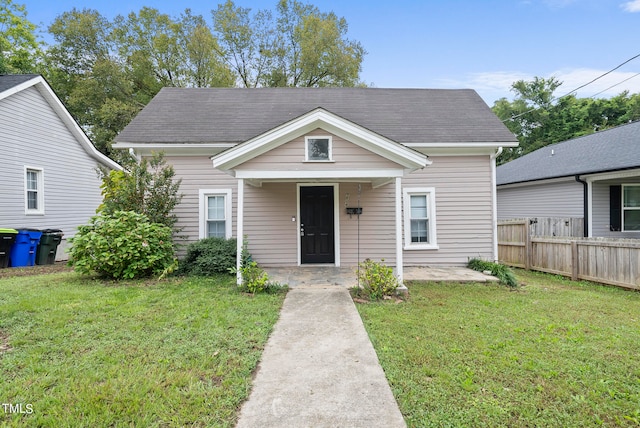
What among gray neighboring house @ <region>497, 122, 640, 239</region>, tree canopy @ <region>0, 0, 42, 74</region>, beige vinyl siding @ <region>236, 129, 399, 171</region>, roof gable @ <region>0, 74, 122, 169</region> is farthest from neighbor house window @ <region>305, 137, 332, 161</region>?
tree canopy @ <region>0, 0, 42, 74</region>

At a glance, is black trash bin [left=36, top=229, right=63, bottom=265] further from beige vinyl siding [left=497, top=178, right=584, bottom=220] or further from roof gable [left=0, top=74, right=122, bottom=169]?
beige vinyl siding [left=497, top=178, right=584, bottom=220]

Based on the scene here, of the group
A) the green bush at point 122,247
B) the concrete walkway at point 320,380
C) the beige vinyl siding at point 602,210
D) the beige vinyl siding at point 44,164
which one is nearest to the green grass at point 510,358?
the concrete walkway at point 320,380

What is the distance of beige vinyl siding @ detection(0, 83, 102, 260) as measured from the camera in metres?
9.99

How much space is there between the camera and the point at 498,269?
25.0ft

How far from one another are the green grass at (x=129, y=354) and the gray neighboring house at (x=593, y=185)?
11.7m

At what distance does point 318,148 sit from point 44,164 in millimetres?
11149

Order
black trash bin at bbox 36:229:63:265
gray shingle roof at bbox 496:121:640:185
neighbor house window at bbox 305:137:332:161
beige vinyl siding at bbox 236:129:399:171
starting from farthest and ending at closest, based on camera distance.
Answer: gray shingle roof at bbox 496:121:640:185 → black trash bin at bbox 36:229:63:265 → neighbor house window at bbox 305:137:332:161 → beige vinyl siding at bbox 236:129:399:171

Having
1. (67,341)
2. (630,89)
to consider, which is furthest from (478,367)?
(630,89)

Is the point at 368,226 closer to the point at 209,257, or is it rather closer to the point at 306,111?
the point at 209,257

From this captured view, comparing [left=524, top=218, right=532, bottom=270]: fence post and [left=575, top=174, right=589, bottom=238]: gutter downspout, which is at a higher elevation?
[left=575, top=174, right=589, bottom=238]: gutter downspout

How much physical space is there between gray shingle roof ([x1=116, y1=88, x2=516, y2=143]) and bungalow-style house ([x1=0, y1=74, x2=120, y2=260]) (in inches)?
128

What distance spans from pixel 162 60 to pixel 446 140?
21680 millimetres

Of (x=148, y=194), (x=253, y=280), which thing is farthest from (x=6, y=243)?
(x=253, y=280)

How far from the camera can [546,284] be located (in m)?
7.50
